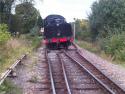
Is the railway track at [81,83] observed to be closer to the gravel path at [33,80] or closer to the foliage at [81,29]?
the gravel path at [33,80]

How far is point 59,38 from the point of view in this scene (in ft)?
122

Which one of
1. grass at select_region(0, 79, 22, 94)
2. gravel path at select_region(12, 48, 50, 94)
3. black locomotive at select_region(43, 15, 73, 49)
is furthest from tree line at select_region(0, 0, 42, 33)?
grass at select_region(0, 79, 22, 94)

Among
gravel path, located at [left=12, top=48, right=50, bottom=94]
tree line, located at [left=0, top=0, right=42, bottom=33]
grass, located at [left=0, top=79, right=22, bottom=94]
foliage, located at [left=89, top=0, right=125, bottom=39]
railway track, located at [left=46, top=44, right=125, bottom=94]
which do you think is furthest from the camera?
tree line, located at [left=0, top=0, right=42, bottom=33]

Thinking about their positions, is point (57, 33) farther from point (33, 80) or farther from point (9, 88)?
point (9, 88)

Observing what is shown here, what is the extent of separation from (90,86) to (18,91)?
8.54ft

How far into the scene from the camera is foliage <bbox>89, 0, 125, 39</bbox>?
4188cm

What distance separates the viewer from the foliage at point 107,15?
41875mm

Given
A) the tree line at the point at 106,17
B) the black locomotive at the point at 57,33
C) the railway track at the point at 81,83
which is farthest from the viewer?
the tree line at the point at 106,17

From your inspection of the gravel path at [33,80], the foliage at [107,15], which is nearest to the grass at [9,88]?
the gravel path at [33,80]

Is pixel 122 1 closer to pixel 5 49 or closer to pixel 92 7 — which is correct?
pixel 92 7

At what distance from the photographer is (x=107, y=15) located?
144ft

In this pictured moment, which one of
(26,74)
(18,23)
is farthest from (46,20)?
(26,74)

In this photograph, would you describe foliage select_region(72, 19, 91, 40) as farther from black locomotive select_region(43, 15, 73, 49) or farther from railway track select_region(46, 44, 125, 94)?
railway track select_region(46, 44, 125, 94)

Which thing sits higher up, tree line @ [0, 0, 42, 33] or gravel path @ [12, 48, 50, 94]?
tree line @ [0, 0, 42, 33]
